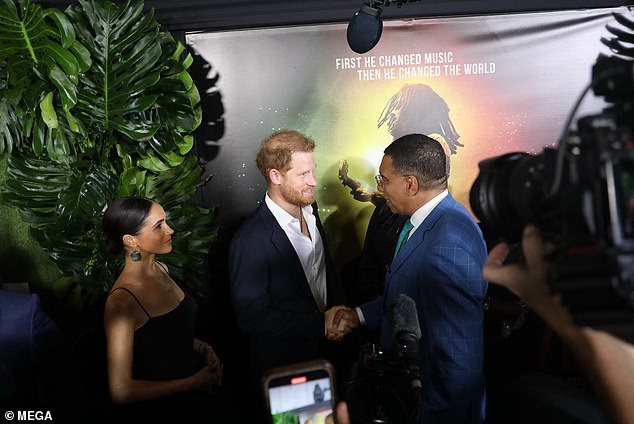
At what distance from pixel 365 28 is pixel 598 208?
209 cm

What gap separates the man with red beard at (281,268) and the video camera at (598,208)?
1770 mm

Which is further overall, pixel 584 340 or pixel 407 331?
pixel 407 331

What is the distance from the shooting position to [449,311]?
209 centimetres

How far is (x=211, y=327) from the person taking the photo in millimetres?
3777

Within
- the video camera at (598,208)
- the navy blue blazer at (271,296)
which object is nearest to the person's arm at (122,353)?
the navy blue blazer at (271,296)

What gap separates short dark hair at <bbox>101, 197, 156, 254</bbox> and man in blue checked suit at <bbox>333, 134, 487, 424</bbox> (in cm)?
100

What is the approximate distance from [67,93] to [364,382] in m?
2.02

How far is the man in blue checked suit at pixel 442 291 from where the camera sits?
2074 mm

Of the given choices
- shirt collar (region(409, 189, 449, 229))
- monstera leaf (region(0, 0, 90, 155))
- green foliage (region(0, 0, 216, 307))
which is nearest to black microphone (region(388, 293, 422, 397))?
shirt collar (region(409, 189, 449, 229))

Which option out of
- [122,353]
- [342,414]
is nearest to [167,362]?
[122,353]

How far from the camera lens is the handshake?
271 cm

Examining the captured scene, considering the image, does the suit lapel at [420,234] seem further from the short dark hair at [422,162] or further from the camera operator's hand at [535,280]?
the camera operator's hand at [535,280]

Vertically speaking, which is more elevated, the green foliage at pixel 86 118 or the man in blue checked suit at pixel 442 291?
the green foliage at pixel 86 118

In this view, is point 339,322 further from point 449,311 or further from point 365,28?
point 365,28
